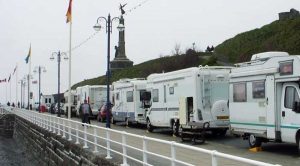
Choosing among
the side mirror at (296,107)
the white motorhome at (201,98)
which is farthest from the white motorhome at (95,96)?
the side mirror at (296,107)

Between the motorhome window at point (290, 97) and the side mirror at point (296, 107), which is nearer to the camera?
the side mirror at point (296, 107)

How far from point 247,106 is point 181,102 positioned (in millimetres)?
5115

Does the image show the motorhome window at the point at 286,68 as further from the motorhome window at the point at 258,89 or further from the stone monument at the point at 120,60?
the stone monument at the point at 120,60

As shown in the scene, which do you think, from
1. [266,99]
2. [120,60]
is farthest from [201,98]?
[120,60]

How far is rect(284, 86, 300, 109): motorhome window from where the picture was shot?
1532 centimetres

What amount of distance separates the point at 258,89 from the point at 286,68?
66.7 inches

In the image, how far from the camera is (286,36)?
47.3m

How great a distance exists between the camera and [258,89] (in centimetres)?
1694

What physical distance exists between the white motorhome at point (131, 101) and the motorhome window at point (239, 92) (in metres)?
11.4

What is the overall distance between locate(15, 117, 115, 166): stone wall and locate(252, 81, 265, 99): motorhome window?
5.90 meters

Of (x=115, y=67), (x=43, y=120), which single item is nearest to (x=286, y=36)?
(x=43, y=120)

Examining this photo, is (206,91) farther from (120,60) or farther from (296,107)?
(120,60)

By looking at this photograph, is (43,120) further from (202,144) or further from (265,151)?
(265,151)

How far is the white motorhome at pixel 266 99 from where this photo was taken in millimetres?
15266
